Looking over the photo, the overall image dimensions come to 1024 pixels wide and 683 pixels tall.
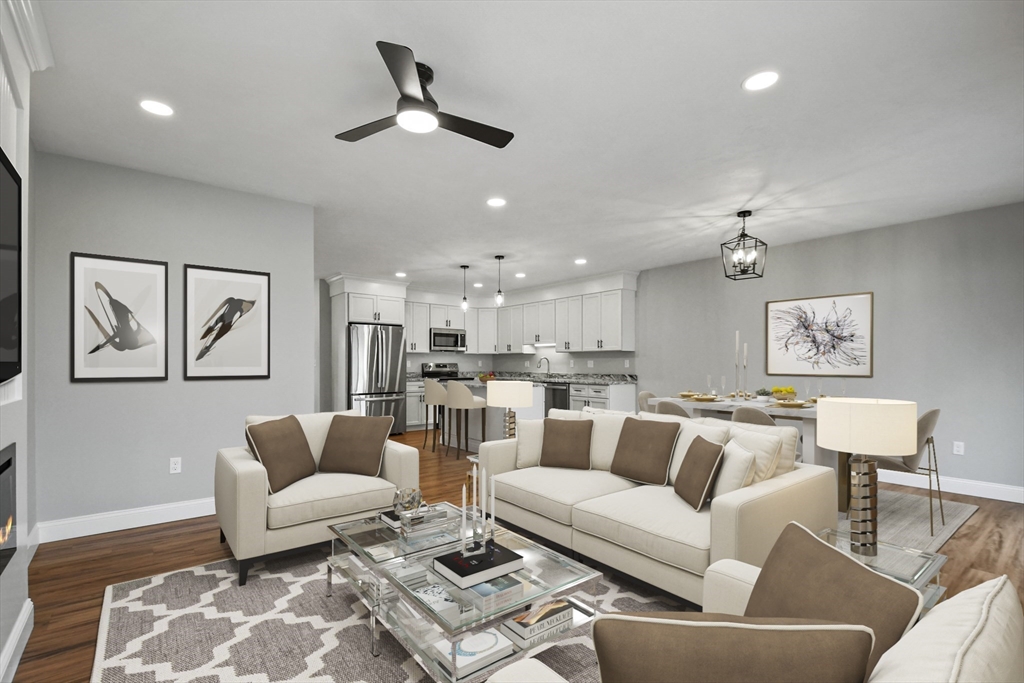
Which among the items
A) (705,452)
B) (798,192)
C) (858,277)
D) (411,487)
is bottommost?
(411,487)

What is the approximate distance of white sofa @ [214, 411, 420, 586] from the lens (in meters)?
2.71

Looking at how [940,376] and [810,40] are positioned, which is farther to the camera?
[940,376]

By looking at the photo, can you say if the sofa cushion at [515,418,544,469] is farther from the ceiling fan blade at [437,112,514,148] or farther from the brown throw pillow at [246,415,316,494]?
the ceiling fan blade at [437,112,514,148]

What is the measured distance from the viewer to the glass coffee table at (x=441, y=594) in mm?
1770

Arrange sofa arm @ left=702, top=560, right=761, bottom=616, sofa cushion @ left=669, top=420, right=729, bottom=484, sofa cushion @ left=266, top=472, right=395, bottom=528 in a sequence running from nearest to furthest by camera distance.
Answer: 1. sofa arm @ left=702, top=560, right=761, bottom=616
2. sofa cushion @ left=266, top=472, right=395, bottom=528
3. sofa cushion @ left=669, top=420, right=729, bottom=484

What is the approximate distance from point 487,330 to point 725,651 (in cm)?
925

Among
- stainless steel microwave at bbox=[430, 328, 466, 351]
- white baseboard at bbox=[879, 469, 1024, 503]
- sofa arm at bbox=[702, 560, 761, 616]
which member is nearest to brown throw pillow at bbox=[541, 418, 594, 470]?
sofa arm at bbox=[702, 560, 761, 616]

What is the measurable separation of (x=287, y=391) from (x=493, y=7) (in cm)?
343

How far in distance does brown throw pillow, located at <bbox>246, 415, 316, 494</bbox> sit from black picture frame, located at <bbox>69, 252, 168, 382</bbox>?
4.09ft

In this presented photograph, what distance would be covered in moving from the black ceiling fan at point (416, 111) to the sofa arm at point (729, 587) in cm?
199

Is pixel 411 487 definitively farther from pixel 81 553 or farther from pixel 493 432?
pixel 493 432

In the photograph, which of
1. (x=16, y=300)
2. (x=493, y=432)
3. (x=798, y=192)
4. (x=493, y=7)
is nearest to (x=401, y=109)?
(x=493, y=7)

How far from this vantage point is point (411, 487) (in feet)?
11.1

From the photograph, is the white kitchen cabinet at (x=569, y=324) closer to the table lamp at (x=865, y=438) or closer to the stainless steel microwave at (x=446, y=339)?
the stainless steel microwave at (x=446, y=339)
